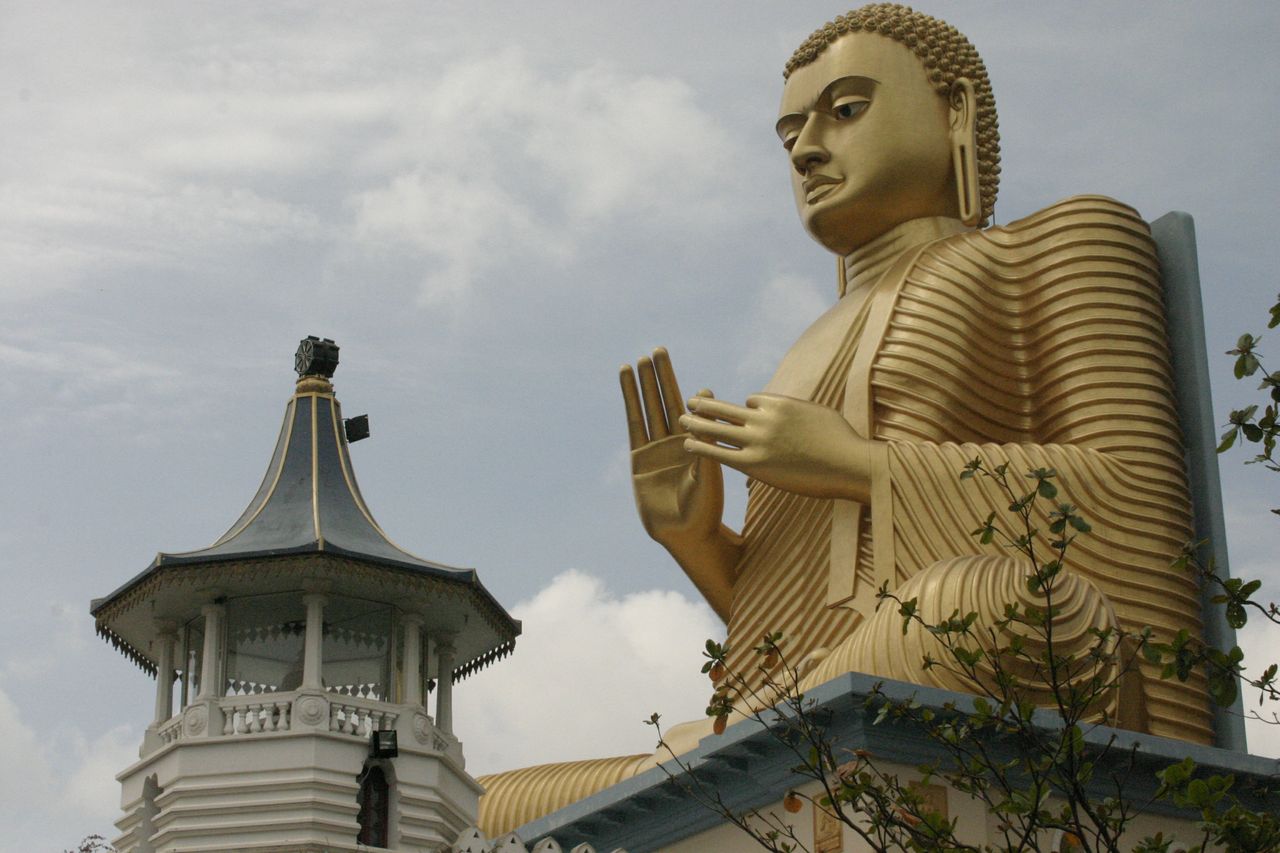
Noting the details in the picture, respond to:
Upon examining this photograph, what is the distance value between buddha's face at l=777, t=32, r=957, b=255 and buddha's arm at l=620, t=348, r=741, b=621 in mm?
1777

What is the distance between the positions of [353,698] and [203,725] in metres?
1.03

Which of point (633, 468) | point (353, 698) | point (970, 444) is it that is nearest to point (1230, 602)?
point (970, 444)

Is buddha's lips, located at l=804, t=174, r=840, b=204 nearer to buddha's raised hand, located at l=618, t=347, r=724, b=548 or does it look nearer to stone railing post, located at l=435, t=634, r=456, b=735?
buddha's raised hand, located at l=618, t=347, r=724, b=548

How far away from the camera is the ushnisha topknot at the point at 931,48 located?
45.9 feet

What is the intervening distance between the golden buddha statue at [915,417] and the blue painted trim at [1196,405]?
16 centimetres

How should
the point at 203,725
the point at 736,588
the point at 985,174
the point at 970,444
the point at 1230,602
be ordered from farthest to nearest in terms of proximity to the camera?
the point at 203,725, the point at 985,174, the point at 736,588, the point at 970,444, the point at 1230,602

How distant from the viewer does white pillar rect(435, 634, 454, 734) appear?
54.7ft

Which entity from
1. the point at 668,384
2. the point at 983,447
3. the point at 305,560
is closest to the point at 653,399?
the point at 668,384

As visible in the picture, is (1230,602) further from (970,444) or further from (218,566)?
(218,566)

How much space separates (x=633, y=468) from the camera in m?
13.1

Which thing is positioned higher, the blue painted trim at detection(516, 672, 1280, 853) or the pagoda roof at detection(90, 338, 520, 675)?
the pagoda roof at detection(90, 338, 520, 675)

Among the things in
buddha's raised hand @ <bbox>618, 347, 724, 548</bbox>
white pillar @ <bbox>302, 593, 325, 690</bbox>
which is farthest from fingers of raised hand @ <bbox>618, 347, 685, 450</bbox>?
white pillar @ <bbox>302, 593, 325, 690</bbox>

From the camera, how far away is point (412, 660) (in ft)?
52.9

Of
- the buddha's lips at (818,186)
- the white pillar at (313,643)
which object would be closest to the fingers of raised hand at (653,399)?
the buddha's lips at (818,186)
